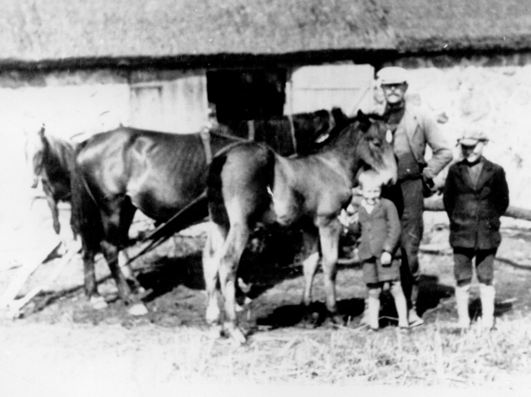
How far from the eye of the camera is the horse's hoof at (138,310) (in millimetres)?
6812

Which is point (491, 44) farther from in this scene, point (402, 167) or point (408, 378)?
point (408, 378)

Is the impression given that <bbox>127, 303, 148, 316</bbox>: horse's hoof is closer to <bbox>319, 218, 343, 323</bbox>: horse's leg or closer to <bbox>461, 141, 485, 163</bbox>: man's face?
<bbox>319, 218, 343, 323</bbox>: horse's leg

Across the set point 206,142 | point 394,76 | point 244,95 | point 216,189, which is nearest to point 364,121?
point 394,76

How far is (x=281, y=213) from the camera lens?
19.5 ft

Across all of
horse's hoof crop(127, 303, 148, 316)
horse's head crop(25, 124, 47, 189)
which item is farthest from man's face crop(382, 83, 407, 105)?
horse's head crop(25, 124, 47, 189)

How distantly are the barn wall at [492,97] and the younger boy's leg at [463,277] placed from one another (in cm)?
377

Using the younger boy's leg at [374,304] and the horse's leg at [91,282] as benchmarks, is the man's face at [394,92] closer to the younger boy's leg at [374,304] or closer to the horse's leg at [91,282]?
the younger boy's leg at [374,304]

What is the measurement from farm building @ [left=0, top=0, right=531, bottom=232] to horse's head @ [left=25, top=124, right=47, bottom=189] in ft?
4.15

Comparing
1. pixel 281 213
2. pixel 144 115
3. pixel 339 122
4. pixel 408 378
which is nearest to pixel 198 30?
pixel 144 115

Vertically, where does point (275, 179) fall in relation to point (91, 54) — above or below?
below

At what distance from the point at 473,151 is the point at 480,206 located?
46 centimetres

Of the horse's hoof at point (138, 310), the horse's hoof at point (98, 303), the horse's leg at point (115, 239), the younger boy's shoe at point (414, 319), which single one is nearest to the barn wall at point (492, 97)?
the younger boy's shoe at point (414, 319)

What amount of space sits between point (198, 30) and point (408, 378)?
5.42 meters

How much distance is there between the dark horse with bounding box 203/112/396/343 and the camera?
5.76 metres
